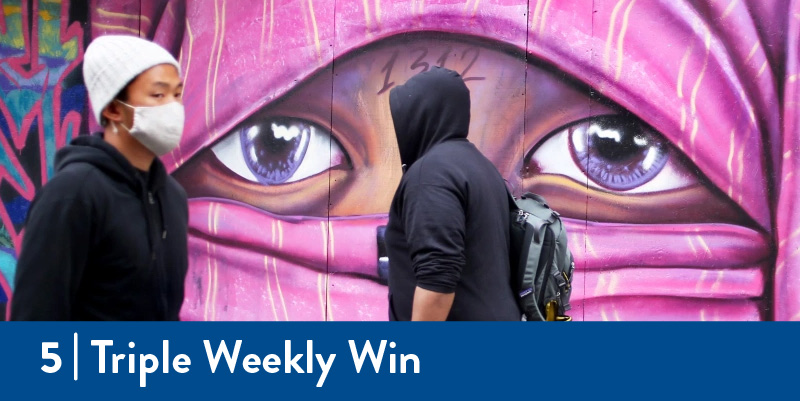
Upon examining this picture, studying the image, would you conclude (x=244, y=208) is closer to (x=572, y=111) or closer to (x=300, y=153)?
(x=300, y=153)

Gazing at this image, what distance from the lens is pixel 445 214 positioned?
3002mm

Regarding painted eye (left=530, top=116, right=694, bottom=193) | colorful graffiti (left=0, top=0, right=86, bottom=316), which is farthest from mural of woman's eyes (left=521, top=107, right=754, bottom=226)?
colorful graffiti (left=0, top=0, right=86, bottom=316)

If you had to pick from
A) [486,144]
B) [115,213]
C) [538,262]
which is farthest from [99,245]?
[486,144]

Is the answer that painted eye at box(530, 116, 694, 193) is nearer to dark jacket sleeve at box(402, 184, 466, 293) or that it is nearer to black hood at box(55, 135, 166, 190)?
dark jacket sleeve at box(402, 184, 466, 293)

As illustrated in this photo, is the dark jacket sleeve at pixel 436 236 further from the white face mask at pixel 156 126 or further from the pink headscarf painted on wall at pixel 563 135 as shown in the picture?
the pink headscarf painted on wall at pixel 563 135

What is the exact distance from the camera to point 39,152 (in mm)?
6383

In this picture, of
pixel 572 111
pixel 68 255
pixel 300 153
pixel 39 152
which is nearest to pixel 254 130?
pixel 300 153

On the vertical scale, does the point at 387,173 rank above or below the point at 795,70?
below

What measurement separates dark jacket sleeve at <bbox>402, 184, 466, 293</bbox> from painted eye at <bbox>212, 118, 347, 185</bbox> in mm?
2991

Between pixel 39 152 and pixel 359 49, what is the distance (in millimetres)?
2199

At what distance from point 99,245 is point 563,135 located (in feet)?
12.7

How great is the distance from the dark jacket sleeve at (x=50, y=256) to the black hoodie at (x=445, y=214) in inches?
42.7

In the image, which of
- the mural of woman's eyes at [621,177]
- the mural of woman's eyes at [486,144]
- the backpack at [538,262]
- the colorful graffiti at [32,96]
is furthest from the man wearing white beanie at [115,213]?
the colorful graffiti at [32,96]

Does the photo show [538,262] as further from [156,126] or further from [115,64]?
[115,64]
